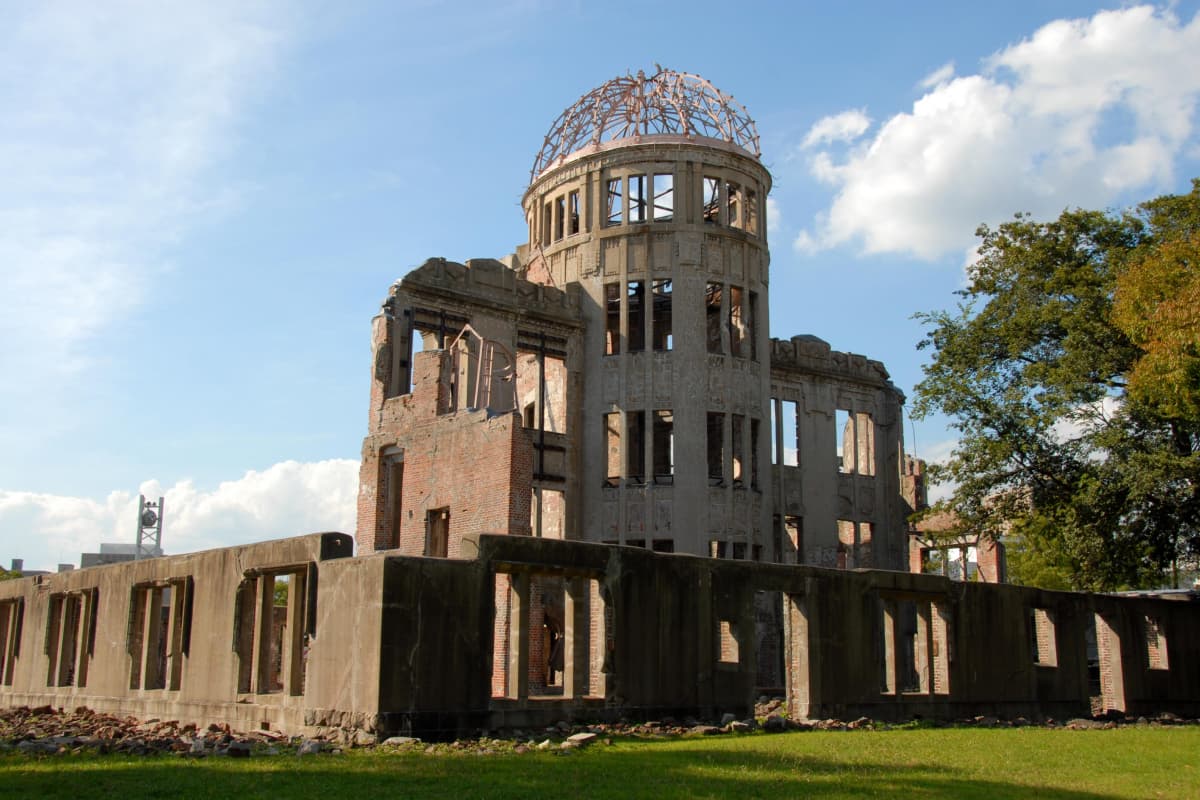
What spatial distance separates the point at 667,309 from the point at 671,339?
213 centimetres

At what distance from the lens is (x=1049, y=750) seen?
572 inches

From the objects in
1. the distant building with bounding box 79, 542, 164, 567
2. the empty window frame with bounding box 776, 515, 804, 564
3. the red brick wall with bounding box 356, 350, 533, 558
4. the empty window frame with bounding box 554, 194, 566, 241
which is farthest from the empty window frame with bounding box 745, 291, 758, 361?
the distant building with bounding box 79, 542, 164, 567

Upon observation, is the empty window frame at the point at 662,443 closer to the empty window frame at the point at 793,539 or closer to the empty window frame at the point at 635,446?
the empty window frame at the point at 635,446

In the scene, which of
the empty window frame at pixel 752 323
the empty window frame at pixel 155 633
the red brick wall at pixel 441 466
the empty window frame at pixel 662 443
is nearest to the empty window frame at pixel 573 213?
the empty window frame at pixel 752 323

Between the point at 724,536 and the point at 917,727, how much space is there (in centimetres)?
1030

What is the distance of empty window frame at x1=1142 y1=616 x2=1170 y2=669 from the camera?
88.4 ft

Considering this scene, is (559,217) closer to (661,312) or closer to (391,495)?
(661,312)

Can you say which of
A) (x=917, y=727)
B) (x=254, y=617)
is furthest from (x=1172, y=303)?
(x=254, y=617)

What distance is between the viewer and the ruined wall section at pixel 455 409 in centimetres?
2261

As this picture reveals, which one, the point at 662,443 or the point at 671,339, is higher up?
the point at 671,339

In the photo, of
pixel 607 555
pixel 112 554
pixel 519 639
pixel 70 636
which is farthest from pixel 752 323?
pixel 112 554

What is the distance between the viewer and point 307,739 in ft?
46.1

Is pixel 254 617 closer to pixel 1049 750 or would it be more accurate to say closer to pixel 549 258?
pixel 1049 750

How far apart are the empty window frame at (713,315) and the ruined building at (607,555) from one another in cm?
7
